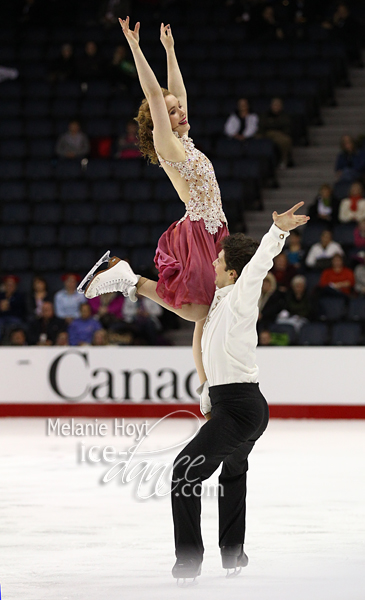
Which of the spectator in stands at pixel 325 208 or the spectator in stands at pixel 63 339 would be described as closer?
the spectator in stands at pixel 63 339

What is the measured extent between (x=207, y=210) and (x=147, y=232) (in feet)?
20.9

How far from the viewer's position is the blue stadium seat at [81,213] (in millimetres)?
10992

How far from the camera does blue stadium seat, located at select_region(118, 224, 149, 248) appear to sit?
34.5 feet

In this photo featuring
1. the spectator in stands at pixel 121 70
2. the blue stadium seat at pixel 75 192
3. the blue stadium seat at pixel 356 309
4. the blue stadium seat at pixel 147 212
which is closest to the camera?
the blue stadium seat at pixel 356 309

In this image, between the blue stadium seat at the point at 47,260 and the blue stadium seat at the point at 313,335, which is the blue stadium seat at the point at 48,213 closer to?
the blue stadium seat at the point at 47,260

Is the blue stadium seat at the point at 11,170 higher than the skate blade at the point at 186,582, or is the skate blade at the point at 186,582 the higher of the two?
the blue stadium seat at the point at 11,170

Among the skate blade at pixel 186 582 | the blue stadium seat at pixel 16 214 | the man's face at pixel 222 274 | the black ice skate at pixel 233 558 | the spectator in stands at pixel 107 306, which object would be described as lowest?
the spectator in stands at pixel 107 306

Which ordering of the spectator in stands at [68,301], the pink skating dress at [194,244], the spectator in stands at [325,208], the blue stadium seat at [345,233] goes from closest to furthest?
the pink skating dress at [194,244], the spectator in stands at [68,301], the blue stadium seat at [345,233], the spectator in stands at [325,208]

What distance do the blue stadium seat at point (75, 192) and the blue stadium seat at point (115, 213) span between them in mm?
454

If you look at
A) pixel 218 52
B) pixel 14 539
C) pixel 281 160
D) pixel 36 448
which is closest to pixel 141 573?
pixel 14 539

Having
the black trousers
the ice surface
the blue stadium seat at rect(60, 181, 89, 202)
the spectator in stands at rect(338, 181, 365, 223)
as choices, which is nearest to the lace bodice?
the black trousers

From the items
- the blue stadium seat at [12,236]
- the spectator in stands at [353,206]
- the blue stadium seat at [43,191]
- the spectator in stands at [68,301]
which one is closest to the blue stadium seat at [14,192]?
the blue stadium seat at [43,191]

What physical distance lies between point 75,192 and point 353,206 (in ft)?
11.0

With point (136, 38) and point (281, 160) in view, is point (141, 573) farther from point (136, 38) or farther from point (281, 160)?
point (281, 160)
